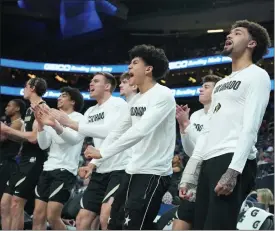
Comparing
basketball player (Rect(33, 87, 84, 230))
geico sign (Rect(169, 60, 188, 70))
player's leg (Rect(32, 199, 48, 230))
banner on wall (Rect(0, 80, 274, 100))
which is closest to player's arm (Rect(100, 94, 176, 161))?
basketball player (Rect(33, 87, 84, 230))

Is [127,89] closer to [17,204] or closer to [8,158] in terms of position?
[17,204]

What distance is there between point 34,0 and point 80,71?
170 inches

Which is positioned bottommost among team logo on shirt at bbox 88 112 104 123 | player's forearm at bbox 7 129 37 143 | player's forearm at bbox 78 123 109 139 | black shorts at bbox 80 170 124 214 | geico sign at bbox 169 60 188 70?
black shorts at bbox 80 170 124 214

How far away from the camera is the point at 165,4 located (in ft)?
91.0

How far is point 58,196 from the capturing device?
5.77m

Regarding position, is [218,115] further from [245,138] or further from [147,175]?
[147,175]

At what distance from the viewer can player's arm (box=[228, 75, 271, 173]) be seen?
2844 millimetres

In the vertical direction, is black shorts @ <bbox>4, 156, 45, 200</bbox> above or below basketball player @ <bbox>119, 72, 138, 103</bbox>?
below

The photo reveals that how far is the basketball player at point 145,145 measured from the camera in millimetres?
3725

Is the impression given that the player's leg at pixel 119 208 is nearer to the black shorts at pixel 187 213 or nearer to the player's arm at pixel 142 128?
the player's arm at pixel 142 128

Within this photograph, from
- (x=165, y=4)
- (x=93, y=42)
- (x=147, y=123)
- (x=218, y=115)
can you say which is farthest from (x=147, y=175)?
(x=93, y=42)

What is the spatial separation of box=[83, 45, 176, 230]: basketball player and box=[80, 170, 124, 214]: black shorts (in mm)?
956

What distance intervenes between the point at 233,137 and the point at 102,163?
238 centimetres

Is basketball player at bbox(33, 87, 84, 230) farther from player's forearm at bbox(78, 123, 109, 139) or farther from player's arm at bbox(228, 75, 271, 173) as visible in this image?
player's arm at bbox(228, 75, 271, 173)
